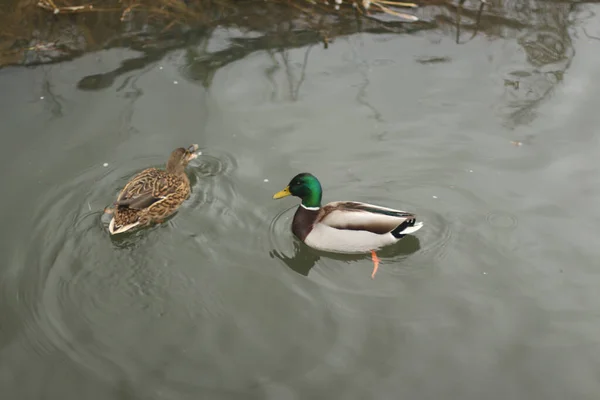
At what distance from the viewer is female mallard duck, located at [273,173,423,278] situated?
5.23 metres

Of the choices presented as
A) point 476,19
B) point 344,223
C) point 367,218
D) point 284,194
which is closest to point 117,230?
point 284,194

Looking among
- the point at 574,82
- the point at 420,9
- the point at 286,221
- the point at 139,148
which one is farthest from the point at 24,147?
the point at 574,82

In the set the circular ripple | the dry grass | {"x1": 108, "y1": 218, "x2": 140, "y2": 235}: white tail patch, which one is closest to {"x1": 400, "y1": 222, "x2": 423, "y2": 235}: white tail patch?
the circular ripple

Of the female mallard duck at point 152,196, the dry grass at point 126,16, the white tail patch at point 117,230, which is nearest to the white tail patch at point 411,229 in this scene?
the female mallard duck at point 152,196

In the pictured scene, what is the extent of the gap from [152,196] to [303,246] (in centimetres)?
132

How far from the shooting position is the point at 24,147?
609cm

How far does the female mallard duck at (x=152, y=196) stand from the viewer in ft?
17.2

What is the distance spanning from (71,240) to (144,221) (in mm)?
587

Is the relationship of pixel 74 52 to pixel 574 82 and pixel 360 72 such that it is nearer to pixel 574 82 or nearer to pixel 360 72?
pixel 360 72

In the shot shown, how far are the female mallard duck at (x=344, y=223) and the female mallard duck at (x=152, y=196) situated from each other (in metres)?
0.88

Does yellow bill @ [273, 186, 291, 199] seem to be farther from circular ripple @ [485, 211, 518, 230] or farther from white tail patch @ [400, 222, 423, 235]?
circular ripple @ [485, 211, 518, 230]

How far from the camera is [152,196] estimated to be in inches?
211

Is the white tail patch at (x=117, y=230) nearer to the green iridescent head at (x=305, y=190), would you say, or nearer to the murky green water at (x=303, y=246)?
the murky green water at (x=303, y=246)

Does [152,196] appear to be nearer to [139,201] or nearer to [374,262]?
[139,201]
